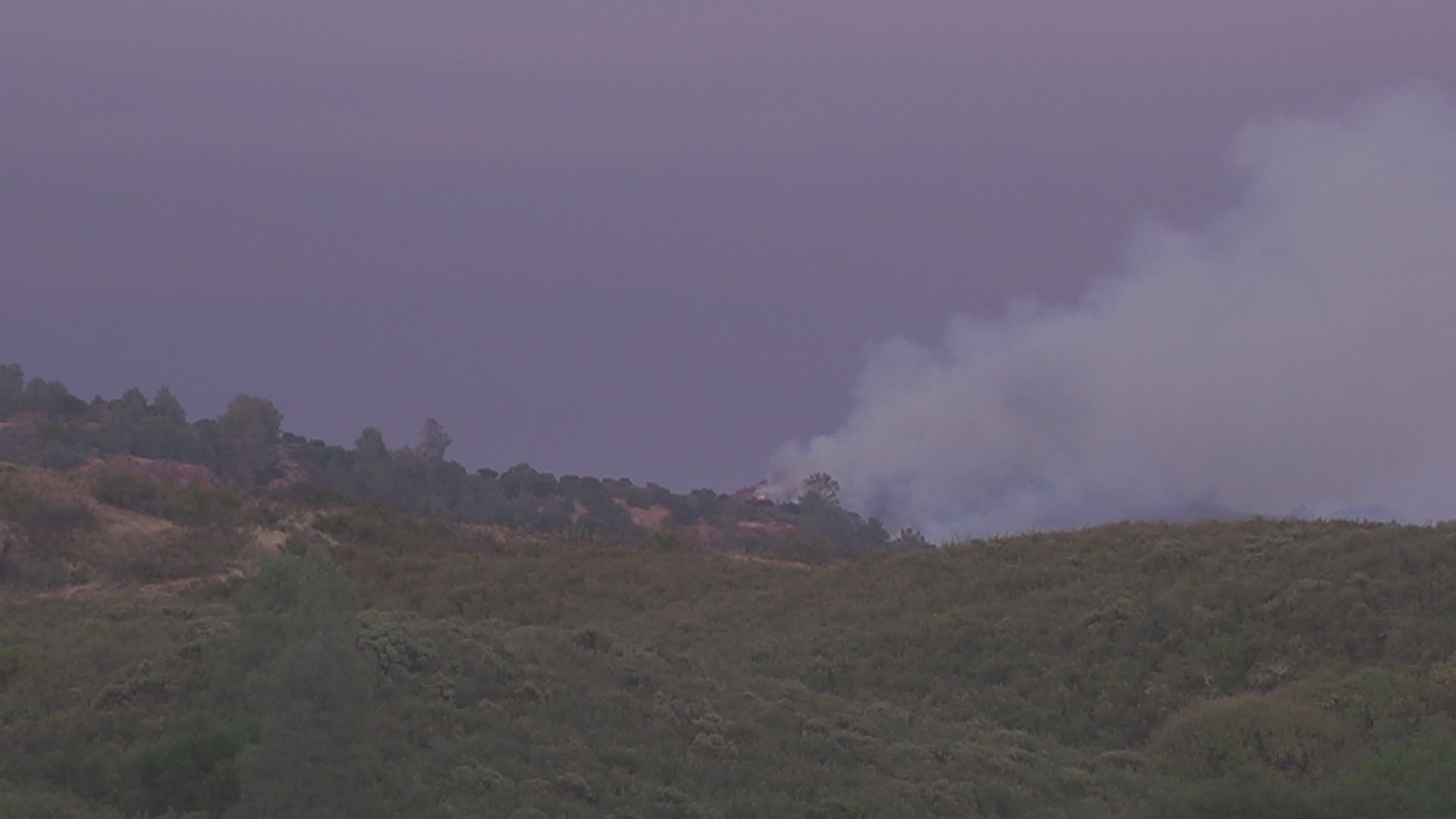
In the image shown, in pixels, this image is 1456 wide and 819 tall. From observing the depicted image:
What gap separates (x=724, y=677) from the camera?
803 inches

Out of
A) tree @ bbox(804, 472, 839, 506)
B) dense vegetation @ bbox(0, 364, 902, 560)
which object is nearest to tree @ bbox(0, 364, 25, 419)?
dense vegetation @ bbox(0, 364, 902, 560)

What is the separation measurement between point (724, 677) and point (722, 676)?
1.4 inches

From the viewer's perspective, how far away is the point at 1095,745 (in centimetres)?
1995

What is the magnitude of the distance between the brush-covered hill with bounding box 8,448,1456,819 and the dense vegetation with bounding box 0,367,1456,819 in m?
0.06

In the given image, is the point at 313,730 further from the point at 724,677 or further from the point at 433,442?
the point at 433,442

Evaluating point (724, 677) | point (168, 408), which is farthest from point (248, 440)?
Result: point (724, 677)

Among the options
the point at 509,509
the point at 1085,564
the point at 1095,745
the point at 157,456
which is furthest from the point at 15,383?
the point at 1095,745

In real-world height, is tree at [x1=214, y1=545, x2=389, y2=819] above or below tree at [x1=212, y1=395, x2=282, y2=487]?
below

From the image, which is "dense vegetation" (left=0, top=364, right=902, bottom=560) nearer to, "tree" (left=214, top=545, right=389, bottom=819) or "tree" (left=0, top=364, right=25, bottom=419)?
"tree" (left=0, top=364, right=25, bottom=419)

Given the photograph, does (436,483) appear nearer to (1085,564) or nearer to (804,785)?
(1085,564)

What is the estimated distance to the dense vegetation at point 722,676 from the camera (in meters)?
14.1

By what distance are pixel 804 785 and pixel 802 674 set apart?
7.15 m

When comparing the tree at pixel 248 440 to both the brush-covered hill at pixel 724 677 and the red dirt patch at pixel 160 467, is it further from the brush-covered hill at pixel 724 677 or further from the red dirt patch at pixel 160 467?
the brush-covered hill at pixel 724 677

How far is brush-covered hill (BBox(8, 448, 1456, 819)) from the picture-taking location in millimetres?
14070
